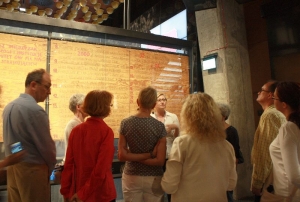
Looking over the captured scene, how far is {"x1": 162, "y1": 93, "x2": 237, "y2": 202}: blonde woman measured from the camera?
1746mm

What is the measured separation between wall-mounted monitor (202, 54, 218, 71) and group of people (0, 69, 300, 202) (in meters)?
2.11

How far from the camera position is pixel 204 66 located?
4.56 m

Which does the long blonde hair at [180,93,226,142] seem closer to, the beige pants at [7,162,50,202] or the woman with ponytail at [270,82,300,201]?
the woman with ponytail at [270,82,300,201]

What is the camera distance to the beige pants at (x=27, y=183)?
202cm

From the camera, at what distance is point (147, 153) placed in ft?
7.09

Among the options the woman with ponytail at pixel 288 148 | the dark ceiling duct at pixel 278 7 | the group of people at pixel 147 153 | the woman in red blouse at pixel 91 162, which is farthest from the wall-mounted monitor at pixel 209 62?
the woman in red blouse at pixel 91 162

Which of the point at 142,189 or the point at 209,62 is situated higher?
the point at 209,62

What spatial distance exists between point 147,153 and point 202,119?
60 cm

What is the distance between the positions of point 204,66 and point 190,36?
1.05 metres

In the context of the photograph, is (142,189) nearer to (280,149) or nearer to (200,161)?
(200,161)

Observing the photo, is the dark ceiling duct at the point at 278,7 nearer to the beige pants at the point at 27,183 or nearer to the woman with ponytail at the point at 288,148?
the woman with ponytail at the point at 288,148

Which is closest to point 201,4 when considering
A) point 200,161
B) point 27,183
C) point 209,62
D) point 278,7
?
point 209,62

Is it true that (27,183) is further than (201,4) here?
No

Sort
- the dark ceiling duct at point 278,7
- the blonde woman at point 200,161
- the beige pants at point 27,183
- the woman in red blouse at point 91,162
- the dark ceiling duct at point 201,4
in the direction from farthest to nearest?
the dark ceiling duct at point 201,4 → the dark ceiling duct at point 278,7 → the beige pants at point 27,183 → the woman in red blouse at point 91,162 → the blonde woman at point 200,161
